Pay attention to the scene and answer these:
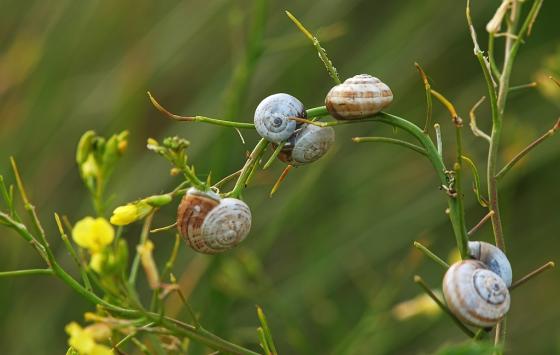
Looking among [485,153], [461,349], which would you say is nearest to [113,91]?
[485,153]

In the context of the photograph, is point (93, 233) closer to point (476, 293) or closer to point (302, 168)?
point (476, 293)

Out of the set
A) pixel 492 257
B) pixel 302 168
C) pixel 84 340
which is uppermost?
pixel 84 340

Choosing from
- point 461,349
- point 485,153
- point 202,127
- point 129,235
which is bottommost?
point 485,153

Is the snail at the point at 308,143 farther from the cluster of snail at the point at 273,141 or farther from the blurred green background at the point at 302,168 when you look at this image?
the blurred green background at the point at 302,168

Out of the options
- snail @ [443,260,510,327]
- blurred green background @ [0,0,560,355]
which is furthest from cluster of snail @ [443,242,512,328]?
blurred green background @ [0,0,560,355]

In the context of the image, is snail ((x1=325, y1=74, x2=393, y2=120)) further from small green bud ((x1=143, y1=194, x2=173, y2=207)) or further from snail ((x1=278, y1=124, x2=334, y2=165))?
small green bud ((x1=143, y1=194, x2=173, y2=207))

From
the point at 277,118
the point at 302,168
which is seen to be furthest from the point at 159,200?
the point at 302,168

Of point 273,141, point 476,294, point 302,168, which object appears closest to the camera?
point 476,294

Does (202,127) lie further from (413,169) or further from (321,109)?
(321,109)
